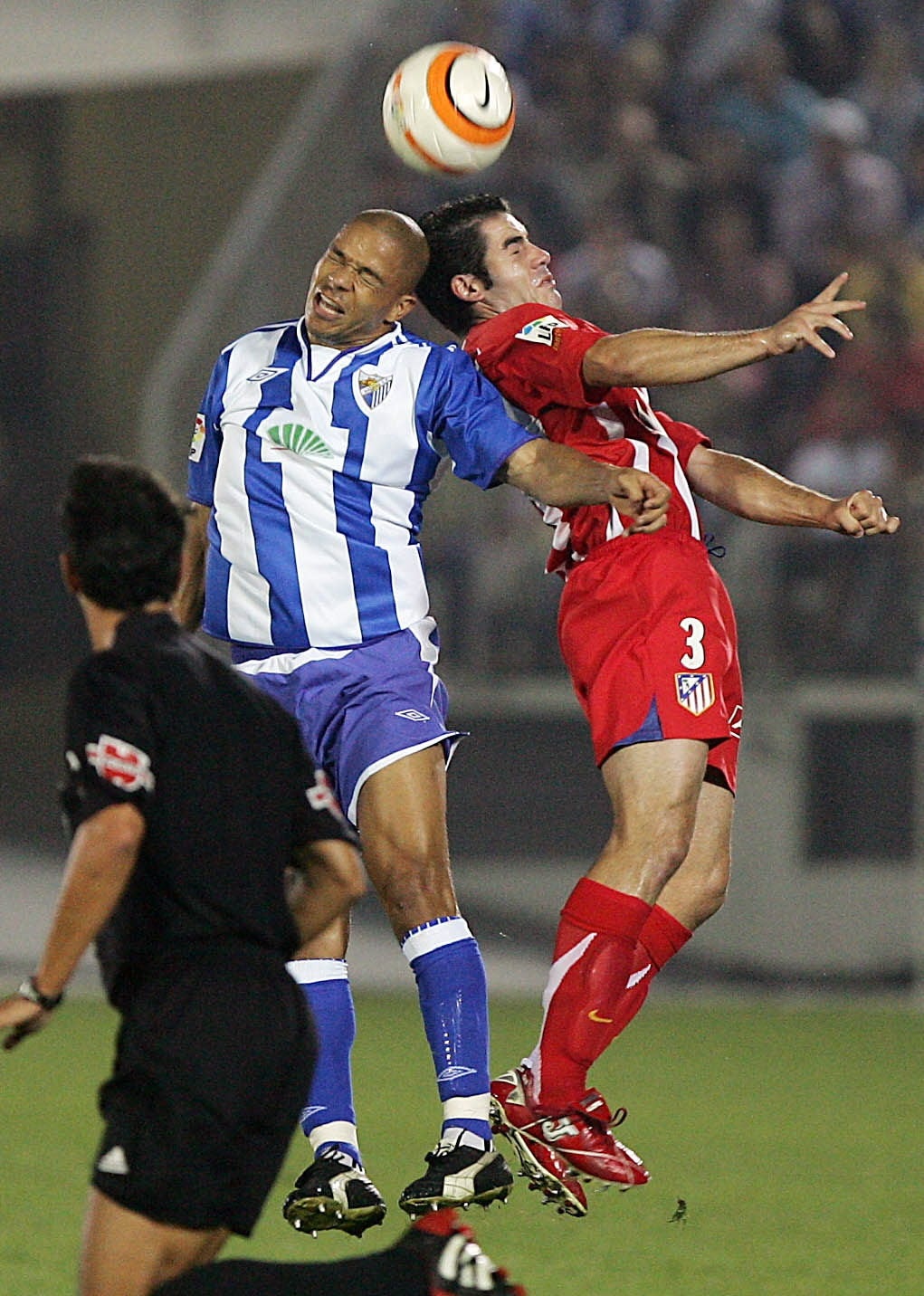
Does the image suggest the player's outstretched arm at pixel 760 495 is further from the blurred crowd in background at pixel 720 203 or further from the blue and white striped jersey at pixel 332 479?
the blurred crowd in background at pixel 720 203

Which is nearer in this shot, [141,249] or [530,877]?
[530,877]

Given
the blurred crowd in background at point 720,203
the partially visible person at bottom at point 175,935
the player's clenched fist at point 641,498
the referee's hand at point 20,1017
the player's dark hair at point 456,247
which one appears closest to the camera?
the referee's hand at point 20,1017

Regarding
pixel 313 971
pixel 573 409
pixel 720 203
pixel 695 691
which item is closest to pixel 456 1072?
pixel 313 971

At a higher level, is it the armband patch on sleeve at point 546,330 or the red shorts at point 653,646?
the armband patch on sleeve at point 546,330

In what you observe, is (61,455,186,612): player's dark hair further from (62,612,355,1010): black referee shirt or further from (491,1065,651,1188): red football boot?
(491,1065,651,1188): red football boot

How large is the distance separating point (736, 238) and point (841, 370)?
0.98 metres

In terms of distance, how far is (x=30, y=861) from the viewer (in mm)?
10570

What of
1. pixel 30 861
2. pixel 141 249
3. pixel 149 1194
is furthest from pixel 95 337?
pixel 149 1194

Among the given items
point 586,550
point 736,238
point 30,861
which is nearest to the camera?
point 586,550

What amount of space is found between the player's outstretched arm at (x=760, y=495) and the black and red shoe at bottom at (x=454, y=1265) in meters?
2.01

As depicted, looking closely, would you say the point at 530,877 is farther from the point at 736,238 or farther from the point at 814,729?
the point at 736,238

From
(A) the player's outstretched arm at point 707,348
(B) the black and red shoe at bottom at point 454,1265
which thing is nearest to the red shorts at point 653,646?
(A) the player's outstretched arm at point 707,348

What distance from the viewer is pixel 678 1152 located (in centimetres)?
614

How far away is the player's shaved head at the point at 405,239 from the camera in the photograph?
14.8ft
